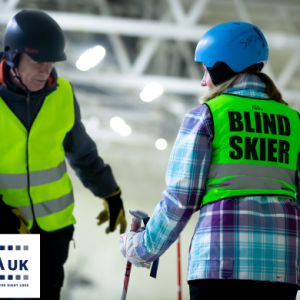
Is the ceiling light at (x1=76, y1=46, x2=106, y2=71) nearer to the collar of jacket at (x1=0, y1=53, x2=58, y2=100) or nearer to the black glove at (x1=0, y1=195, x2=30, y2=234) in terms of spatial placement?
the collar of jacket at (x1=0, y1=53, x2=58, y2=100)

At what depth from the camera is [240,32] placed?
147 centimetres

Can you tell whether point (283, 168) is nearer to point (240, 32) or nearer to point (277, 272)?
point (277, 272)

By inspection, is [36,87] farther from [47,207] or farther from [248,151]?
[248,151]

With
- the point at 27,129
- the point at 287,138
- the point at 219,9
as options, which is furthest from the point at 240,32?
the point at 219,9

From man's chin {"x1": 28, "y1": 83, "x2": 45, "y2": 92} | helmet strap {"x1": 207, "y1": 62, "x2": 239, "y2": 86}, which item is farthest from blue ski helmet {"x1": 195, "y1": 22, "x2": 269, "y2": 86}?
man's chin {"x1": 28, "y1": 83, "x2": 45, "y2": 92}

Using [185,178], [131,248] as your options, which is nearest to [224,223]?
[185,178]

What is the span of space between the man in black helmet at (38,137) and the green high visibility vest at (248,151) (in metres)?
0.86

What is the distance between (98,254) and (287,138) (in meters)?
11.6

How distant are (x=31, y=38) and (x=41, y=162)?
1.81 feet

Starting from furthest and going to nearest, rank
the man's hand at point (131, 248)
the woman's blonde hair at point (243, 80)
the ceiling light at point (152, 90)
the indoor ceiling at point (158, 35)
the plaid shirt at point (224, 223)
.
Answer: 1. the ceiling light at point (152, 90)
2. the indoor ceiling at point (158, 35)
3. the man's hand at point (131, 248)
4. the woman's blonde hair at point (243, 80)
5. the plaid shirt at point (224, 223)

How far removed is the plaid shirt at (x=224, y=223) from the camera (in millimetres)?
1217

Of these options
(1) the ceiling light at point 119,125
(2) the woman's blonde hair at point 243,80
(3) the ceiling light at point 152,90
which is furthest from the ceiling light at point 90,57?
(1) the ceiling light at point 119,125

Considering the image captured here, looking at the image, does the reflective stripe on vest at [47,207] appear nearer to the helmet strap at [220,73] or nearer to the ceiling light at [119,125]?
the helmet strap at [220,73]

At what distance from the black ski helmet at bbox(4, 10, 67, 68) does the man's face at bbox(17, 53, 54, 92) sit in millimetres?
30
